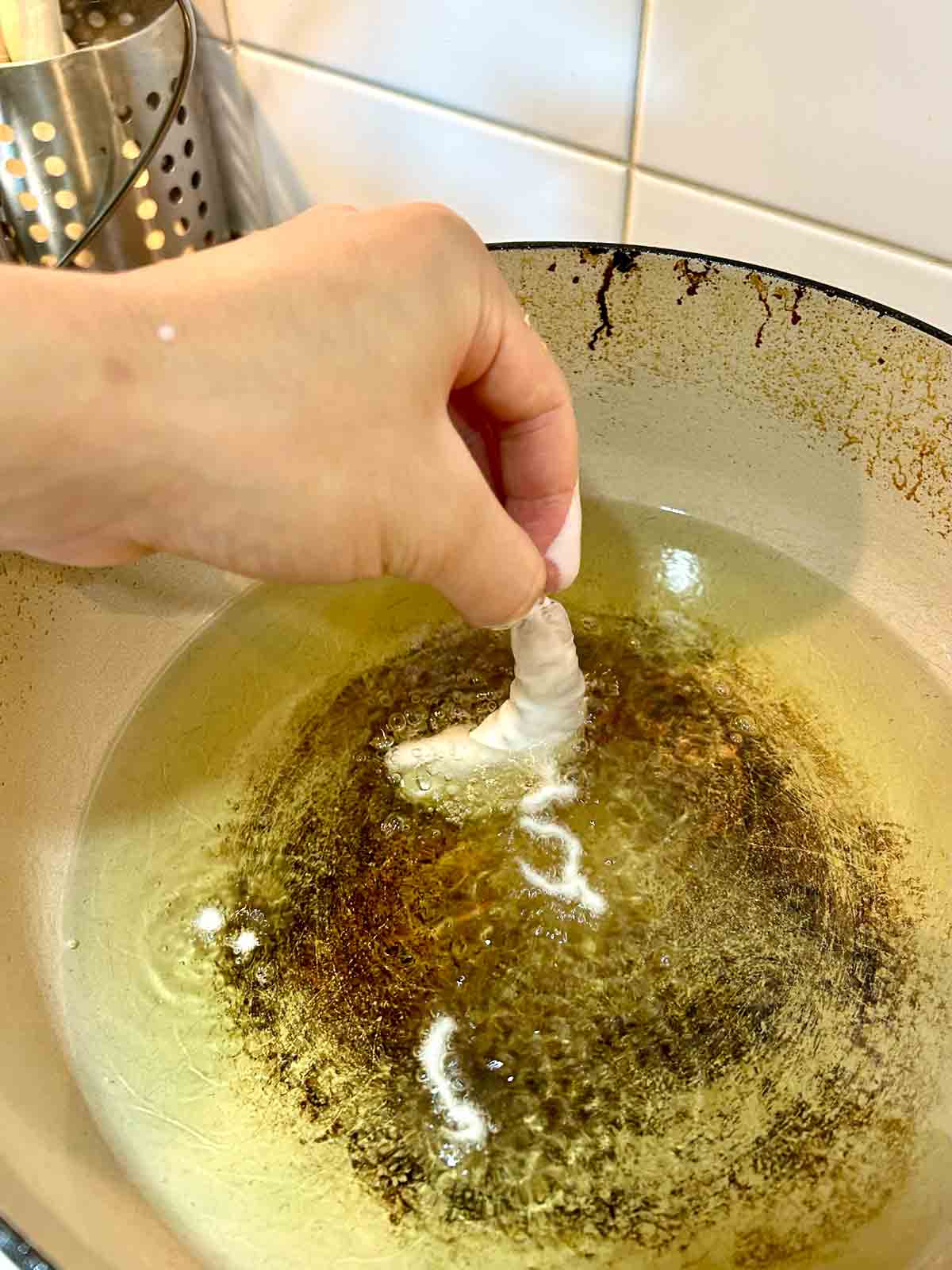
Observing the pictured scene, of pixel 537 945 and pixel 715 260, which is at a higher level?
pixel 715 260

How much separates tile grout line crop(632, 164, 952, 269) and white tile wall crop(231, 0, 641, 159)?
0.04 m

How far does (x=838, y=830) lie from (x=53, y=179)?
0.67m

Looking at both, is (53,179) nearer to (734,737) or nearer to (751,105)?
(751,105)

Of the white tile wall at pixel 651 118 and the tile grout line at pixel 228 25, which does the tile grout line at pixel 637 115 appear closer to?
the white tile wall at pixel 651 118

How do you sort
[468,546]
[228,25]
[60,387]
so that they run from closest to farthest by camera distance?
[60,387] < [468,546] < [228,25]

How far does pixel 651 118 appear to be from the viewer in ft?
2.12

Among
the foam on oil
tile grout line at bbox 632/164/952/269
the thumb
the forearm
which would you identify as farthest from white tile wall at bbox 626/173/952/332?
the forearm

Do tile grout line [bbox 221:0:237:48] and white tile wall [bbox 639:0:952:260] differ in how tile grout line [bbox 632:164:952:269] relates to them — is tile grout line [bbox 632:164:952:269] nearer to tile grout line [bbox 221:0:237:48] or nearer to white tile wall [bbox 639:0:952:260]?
white tile wall [bbox 639:0:952:260]

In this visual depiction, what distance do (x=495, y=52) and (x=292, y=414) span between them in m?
0.42

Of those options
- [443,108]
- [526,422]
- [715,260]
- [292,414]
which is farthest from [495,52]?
[292,414]

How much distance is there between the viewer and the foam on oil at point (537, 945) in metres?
0.50

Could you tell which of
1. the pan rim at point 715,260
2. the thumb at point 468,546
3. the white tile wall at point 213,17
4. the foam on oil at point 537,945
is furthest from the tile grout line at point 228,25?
the thumb at point 468,546

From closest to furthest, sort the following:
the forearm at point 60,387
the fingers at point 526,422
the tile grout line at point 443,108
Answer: the forearm at point 60,387 → the fingers at point 526,422 → the tile grout line at point 443,108

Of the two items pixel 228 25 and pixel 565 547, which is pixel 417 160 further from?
pixel 565 547
